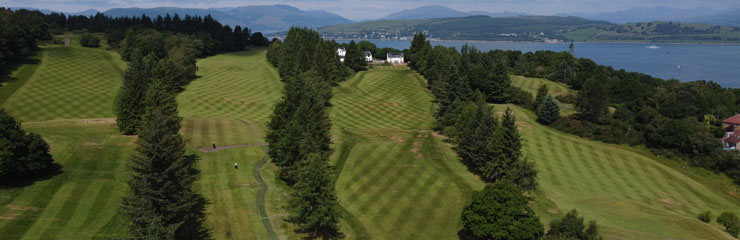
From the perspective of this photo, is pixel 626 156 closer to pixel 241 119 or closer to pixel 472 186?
pixel 472 186

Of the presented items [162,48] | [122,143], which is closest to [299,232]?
[122,143]

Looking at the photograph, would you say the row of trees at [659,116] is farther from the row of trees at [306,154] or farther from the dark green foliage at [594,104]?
the row of trees at [306,154]

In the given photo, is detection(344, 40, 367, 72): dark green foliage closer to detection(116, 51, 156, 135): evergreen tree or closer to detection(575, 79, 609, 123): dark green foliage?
detection(575, 79, 609, 123): dark green foliage

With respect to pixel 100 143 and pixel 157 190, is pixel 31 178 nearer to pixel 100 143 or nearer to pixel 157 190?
pixel 100 143

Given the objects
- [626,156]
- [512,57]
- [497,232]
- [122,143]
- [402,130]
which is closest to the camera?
[497,232]

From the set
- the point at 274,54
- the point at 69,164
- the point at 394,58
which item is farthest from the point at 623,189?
the point at 394,58
